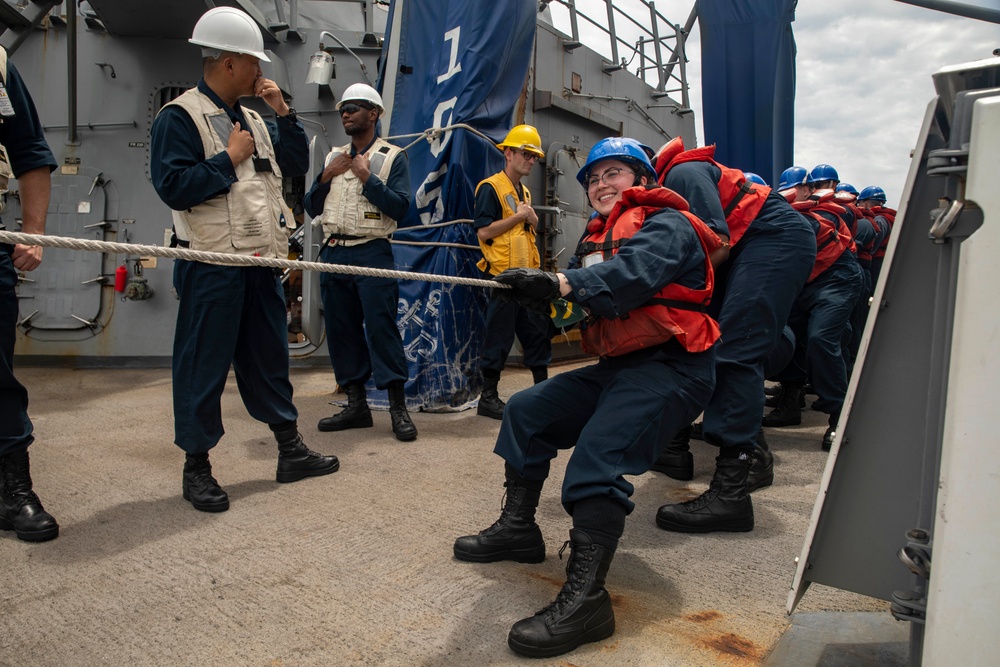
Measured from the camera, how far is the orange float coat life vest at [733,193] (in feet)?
9.86

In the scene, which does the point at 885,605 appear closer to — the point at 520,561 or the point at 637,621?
the point at 637,621

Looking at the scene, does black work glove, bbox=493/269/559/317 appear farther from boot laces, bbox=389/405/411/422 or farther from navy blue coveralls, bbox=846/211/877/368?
navy blue coveralls, bbox=846/211/877/368

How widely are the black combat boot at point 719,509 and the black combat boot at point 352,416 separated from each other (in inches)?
82.0

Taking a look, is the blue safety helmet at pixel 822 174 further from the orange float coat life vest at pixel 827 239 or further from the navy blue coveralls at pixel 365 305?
the navy blue coveralls at pixel 365 305

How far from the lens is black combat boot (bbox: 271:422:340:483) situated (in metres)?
3.15

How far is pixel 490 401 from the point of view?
15.5 feet

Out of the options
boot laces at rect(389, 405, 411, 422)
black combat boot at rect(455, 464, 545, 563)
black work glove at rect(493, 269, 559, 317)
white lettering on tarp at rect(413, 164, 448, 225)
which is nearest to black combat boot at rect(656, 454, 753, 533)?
black combat boot at rect(455, 464, 545, 563)

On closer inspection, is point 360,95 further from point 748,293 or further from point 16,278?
point 748,293

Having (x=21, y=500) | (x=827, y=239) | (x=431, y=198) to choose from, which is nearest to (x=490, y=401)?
(x=431, y=198)

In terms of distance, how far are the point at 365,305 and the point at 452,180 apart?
133cm

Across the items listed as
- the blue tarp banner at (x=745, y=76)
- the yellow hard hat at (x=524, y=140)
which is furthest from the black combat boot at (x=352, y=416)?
the blue tarp banner at (x=745, y=76)

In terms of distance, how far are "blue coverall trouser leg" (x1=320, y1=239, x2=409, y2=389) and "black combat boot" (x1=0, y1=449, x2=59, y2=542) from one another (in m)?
1.84

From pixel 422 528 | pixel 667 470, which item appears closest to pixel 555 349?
pixel 667 470

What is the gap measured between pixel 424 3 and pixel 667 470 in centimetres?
390
